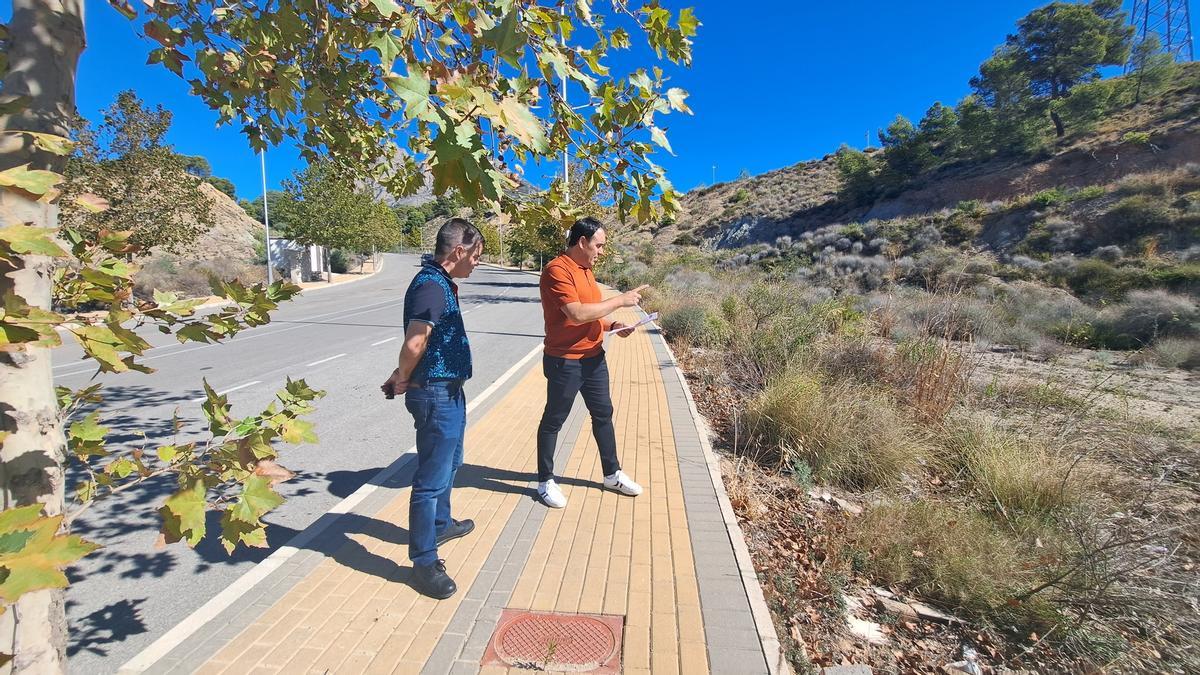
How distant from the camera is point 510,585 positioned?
2910 mm

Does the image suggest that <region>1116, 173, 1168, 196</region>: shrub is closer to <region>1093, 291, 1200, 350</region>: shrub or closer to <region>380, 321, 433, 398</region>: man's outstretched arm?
<region>1093, 291, 1200, 350</region>: shrub

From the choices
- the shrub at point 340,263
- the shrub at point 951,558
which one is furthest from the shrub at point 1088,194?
the shrub at point 340,263

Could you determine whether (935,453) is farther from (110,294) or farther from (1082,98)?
(1082,98)

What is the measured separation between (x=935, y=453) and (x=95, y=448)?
550cm

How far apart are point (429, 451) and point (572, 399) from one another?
1.18m

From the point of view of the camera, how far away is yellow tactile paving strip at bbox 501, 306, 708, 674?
98.1 inches

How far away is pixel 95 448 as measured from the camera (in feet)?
5.54

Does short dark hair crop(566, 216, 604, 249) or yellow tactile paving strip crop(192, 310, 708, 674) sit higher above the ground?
short dark hair crop(566, 216, 604, 249)

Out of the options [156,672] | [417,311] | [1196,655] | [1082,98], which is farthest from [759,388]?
[1082,98]

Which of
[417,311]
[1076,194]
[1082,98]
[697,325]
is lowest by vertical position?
[697,325]

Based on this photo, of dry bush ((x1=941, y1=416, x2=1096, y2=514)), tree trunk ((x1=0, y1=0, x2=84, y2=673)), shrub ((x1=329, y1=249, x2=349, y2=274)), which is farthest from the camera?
shrub ((x1=329, y1=249, x2=349, y2=274))

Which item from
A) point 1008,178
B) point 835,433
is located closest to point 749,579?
point 835,433

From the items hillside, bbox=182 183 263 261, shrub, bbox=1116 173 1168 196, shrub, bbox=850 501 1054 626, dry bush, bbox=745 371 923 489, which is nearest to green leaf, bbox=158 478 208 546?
shrub, bbox=850 501 1054 626

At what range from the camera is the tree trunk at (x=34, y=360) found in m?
1.33
